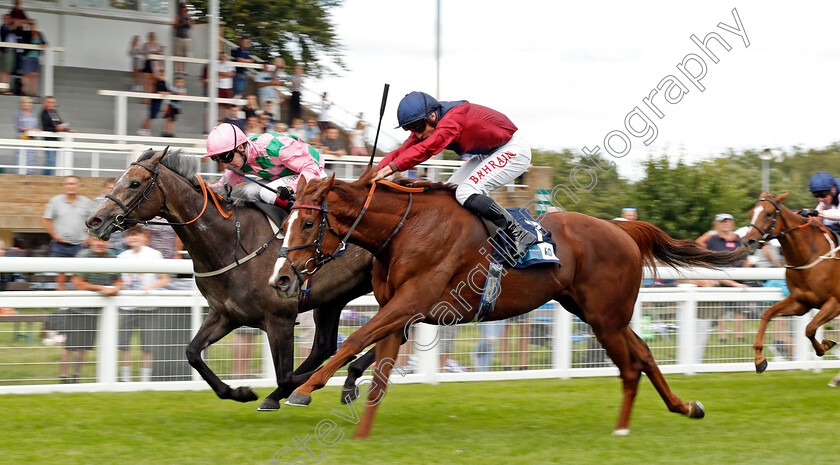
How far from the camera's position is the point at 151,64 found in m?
12.7

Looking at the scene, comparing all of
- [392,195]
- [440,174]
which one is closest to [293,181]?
[392,195]

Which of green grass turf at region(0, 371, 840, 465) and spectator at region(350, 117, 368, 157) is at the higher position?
spectator at region(350, 117, 368, 157)

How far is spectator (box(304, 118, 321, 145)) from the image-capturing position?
1218 cm

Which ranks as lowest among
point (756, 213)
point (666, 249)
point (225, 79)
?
point (666, 249)

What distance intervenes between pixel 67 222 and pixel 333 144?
17.6ft

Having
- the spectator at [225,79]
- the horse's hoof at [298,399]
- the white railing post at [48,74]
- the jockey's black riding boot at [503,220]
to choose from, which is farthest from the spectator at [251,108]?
the horse's hoof at [298,399]

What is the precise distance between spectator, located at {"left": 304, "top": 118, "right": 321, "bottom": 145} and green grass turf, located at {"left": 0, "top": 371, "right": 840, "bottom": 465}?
5867mm

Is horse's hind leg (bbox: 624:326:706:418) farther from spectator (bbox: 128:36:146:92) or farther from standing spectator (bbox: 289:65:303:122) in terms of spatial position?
spectator (bbox: 128:36:146:92)

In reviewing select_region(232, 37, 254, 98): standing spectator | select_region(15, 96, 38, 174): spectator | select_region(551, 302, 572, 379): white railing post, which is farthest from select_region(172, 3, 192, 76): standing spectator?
select_region(551, 302, 572, 379): white railing post

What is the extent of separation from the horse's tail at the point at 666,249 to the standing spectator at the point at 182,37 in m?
9.00

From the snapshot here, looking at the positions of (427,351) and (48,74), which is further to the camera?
(48,74)

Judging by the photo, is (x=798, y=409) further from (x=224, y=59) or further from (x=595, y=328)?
(x=224, y=59)

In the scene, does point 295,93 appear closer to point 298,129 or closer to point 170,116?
point 298,129

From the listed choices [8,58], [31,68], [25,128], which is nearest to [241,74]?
[31,68]
